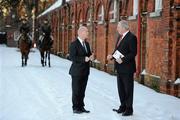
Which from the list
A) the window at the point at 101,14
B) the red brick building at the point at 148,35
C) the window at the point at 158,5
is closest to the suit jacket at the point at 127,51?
the red brick building at the point at 148,35

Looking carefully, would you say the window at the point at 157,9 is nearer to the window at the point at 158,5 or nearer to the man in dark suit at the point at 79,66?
the window at the point at 158,5

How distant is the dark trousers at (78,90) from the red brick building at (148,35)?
3.65 metres

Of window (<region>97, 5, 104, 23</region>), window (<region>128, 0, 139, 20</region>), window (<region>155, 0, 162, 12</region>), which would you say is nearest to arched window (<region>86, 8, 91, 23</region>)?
window (<region>97, 5, 104, 23</region>)

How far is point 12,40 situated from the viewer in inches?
2442

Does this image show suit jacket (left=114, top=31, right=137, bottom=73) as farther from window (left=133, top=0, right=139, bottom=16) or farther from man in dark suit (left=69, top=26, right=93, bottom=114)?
window (left=133, top=0, right=139, bottom=16)

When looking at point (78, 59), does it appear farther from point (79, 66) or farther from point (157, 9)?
point (157, 9)

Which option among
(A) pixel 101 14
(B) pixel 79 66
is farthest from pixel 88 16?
(B) pixel 79 66

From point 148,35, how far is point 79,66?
6435 millimetres

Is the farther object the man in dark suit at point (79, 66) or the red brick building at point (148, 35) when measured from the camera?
the red brick building at point (148, 35)

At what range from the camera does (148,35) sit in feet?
55.1

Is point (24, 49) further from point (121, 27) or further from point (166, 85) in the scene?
point (121, 27)

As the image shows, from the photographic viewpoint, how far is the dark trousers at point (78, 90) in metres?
10.8

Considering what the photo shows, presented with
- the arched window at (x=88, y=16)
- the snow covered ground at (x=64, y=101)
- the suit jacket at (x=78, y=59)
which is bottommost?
the snow covered ground at (x=64, y=101)

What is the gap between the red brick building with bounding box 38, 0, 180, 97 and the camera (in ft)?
46.4
